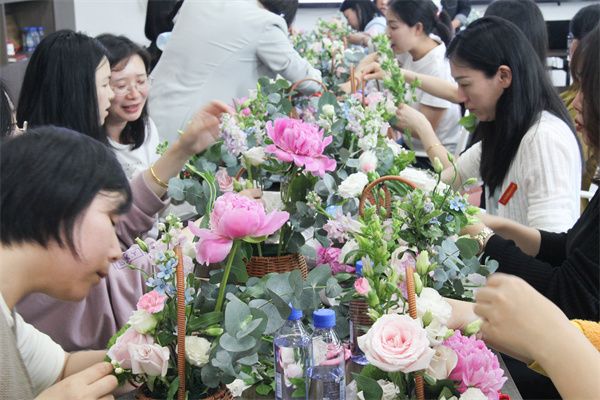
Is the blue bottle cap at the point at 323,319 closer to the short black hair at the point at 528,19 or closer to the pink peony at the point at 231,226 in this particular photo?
the pink peony at the point at 231,226

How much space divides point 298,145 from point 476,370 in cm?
72

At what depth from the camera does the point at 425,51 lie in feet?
13.0

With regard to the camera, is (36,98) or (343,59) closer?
(36,98)

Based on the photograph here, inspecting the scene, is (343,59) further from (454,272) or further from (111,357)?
(111,357)

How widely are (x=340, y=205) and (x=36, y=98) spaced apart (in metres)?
1.04

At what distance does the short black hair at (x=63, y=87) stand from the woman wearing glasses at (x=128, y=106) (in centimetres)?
38

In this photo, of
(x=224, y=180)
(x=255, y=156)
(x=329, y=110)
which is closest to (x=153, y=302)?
(x=255, y=156)

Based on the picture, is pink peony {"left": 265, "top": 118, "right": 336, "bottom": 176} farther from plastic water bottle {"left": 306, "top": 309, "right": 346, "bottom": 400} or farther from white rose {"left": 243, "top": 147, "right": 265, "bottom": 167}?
plastic water bottle {"left": 306, "top": 309, "right": 346, "bottom": 400}

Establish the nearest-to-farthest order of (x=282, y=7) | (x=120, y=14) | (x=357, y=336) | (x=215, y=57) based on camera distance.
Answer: (x=357, y=336), (x=215, y=57), (x=282, y=7), (x=120, y=14)

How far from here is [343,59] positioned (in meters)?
3.84

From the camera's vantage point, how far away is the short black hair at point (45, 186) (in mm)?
1212

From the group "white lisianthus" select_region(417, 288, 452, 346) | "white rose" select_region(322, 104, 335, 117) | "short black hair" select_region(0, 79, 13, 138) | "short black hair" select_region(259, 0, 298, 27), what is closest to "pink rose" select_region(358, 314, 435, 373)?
"white lisianthus" select_region(417, 288, 452, 346)

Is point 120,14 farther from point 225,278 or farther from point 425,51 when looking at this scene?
point 225,278

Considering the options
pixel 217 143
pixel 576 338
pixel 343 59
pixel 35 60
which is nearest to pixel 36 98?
pixel 35 60
